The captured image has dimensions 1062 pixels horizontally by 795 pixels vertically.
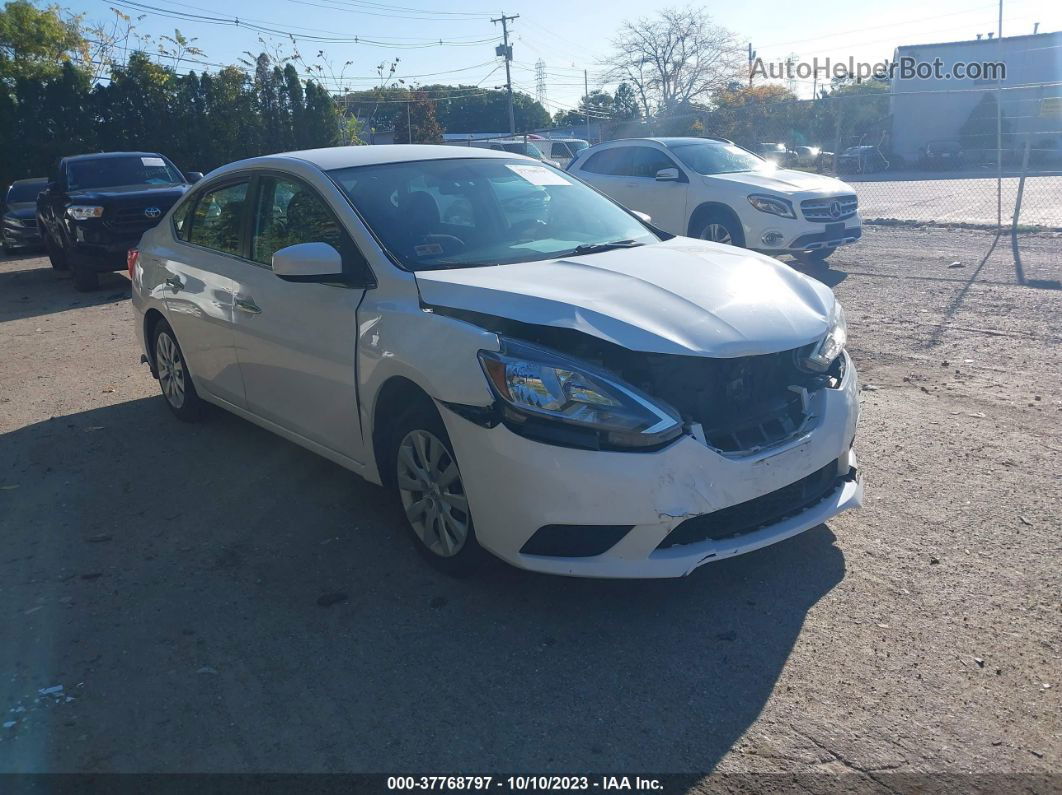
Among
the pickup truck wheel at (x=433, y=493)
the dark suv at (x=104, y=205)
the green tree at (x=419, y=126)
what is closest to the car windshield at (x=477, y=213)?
the pickup truck wheel at (x=433, y=493)

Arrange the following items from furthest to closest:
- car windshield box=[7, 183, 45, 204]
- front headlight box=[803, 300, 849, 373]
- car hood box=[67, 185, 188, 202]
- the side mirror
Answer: car windshield box=[7, 183, 45, 204], car hood box=[67, 185, 188, 202], the side mirror, front headlight box=[803, 300, 849, 373]

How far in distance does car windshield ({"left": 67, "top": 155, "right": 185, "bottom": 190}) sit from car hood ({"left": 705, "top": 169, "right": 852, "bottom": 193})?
8.28m

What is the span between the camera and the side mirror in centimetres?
429

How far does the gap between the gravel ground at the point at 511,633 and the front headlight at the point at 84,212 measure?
8.00 m

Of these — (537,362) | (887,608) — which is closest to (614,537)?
(537,362)

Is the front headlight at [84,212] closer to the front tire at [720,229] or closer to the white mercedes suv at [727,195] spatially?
the white mercedes suv at [727,195]

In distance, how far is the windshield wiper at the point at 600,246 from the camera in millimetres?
4701

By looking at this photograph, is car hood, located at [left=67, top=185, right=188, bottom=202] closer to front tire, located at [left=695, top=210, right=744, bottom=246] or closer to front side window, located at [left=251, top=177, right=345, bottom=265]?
front tire, located at [left=695, top=210, right=744, bottom=246]

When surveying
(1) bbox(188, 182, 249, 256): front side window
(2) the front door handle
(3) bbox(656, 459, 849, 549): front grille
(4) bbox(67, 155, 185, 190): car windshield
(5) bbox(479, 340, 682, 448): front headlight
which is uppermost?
(4) bbox(67, 155, 185, 190): car windshield

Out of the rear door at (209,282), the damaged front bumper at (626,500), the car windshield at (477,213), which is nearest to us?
the damaged front bumper at (626,500)

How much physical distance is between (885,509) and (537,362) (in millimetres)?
2056

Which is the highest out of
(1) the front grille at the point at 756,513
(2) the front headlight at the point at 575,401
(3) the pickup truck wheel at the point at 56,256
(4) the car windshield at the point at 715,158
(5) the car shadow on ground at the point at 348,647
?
→ (4) the car windshield at the point at 715,158

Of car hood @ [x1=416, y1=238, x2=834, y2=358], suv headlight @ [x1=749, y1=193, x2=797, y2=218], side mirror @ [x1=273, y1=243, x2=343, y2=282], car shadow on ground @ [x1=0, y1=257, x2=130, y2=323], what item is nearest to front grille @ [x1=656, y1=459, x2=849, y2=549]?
car hood @ [x1=416, y1=238, x2=834, y2=358]

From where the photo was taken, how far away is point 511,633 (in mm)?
3662
